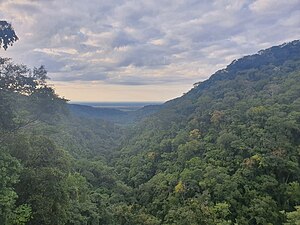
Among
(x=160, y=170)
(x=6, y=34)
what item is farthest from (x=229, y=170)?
(x=6, y=34)

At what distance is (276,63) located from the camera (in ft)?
218

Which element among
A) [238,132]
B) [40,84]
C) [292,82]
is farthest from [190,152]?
[292,82]

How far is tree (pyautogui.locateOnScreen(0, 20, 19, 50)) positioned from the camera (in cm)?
1303

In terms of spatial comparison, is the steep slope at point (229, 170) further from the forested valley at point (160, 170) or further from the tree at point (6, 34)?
the tree at point (6, 34)

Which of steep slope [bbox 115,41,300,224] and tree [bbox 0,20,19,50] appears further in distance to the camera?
steep slope [bbox 115,41,300,224]

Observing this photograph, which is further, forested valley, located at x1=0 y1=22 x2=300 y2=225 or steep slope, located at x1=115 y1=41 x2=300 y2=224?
steep slope, located at x1=115 y1=41 x2=300 y2=224

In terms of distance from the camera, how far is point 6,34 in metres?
13.1

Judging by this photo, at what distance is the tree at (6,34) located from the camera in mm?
13031

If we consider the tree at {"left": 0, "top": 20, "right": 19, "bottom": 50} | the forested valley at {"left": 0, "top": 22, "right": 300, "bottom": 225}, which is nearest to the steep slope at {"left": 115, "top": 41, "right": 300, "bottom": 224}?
the forested valley at {"left": 0, "top": 22, "right": 300, "bottom": 225}

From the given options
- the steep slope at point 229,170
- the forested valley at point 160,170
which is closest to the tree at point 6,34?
the forested valley at point 160,170

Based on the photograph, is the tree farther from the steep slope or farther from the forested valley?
the steep slope

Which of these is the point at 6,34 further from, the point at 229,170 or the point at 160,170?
the point at 160,170

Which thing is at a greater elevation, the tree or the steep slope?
the tree

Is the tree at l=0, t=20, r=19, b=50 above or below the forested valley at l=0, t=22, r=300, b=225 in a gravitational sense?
above
